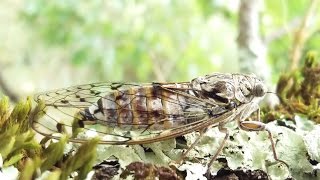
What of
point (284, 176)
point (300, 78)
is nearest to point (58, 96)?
point (284, 176)

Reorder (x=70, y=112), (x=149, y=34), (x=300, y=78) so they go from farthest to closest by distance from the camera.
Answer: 1. (x=149, y=34)
2. (x=300, y=78)
3. (x=70, y=112)

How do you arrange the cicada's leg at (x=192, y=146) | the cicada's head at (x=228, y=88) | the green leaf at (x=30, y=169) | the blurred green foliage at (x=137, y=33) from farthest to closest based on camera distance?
the blurred green foliage at (x=137, y=33) < the cicada's head at (x=228, y=88) < the cicada's leg at (x=192, y=146) < the green leaf at (x=30, y=169)

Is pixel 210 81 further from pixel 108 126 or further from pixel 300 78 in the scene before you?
pixel 300 78

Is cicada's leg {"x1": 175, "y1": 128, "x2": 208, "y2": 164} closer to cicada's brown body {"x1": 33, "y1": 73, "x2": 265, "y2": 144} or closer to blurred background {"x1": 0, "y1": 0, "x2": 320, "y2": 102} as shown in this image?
cicada's brown body {"x1": 33, "y1": 73, "x2": 265, "y2": 144}

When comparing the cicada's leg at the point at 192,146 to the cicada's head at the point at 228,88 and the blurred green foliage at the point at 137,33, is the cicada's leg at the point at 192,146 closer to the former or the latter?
the cicada's head at the point at 228,88

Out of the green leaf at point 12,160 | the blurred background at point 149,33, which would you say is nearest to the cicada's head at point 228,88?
the green leaf at point 12,160

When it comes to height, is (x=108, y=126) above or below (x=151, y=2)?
below

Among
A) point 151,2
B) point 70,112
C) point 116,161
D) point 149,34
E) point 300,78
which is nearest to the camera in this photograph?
point 116,161
